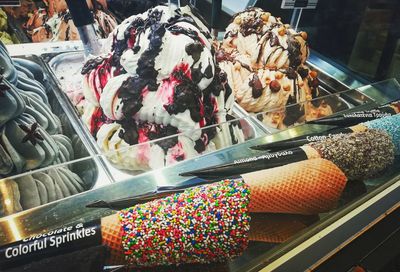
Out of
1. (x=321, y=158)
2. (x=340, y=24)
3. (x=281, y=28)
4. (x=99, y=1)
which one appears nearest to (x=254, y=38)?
(x=281, y=28)

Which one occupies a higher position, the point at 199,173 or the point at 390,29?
the point at 390,29

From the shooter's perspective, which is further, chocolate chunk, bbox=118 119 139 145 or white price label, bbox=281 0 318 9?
white price label, bbox=281 0 318 9

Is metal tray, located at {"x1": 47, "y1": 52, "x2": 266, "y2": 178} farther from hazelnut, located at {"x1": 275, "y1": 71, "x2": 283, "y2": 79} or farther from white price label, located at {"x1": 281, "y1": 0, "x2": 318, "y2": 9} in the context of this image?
white price label, located at {"x1": 281, "y1": 0, "x2": 318, "y2": 9}

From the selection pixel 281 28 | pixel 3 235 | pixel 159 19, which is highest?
pixel 159 19

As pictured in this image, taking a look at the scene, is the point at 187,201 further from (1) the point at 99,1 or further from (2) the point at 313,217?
(1) the point at 99,1

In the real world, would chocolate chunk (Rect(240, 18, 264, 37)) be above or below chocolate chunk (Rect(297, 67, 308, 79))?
above

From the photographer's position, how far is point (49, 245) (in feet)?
1.94

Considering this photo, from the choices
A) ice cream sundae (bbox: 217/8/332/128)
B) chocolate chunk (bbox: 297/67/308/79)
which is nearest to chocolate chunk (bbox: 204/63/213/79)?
ice cream sundae (bbox: 217/8/332/128)

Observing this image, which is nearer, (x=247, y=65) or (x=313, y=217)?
(x=313, y=217)

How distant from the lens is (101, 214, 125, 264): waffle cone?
0.63m

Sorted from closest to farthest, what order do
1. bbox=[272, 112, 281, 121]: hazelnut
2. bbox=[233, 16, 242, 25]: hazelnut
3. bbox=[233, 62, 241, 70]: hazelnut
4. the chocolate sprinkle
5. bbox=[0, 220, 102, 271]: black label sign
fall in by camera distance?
bbox=[0, 220, 102, 271]: black label sign < the chocolate sprinkle < bbox=[272, 112, 281, 121]: hazelnut < bbox=[233, 62, 241, 70]: hazelnut < bbox=[233, 16, 242, 25]: hazelnut

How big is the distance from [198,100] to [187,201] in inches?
23.6

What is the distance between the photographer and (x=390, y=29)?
1.98 metres

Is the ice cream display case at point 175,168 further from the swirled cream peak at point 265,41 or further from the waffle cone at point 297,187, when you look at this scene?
the swirled cream peak at point 265,41
